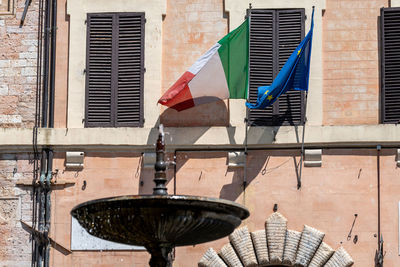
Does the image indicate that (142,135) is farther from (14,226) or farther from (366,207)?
→ (366,207)

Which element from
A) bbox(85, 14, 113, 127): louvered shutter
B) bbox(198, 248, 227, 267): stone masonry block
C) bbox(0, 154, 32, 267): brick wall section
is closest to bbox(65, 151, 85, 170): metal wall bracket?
bbox(85, 14, 113, 127): louvered shutter

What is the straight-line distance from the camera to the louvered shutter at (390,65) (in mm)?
18734

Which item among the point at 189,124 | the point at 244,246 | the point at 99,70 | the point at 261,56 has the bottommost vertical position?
the point at 244,246

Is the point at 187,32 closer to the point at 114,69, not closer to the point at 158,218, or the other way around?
the point at 114,69

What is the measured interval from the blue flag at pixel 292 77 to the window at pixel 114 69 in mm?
1999

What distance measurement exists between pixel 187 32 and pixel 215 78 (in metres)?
1.10

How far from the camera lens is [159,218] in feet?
47.7

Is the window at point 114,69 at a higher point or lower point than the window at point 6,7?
lower

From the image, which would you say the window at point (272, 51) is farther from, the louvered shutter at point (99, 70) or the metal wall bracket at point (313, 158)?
the louvered shutter at point (99, 70)

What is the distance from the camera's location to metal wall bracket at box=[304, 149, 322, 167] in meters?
18.6

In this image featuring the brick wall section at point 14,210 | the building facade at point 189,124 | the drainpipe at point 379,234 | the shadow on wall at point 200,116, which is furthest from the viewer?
the shadow on wall at point 200,116

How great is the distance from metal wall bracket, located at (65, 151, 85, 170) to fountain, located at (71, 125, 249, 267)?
3.78m

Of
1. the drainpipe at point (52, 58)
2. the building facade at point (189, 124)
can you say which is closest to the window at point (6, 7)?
the building facade at point (189, 124)

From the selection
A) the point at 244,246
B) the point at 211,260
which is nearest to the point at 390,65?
the point at 244,246
